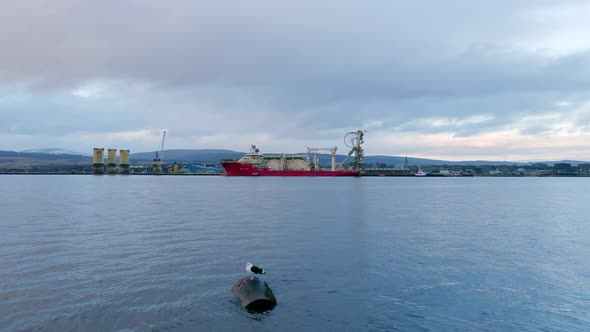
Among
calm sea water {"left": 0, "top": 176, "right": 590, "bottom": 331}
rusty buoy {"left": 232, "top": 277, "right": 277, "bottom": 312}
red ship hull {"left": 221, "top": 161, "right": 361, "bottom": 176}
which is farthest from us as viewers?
red ship hull {"left": 221, "top": 161, "right": 361, "bottom": 176}

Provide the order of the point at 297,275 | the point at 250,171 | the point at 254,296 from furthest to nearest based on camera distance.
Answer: the point at 250,171, the point at 297,275, the point at 254,296

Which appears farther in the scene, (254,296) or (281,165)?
(281,165)

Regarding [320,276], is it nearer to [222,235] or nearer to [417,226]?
[222,235]

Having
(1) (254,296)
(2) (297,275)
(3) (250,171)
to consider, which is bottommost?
(2) (297,275)

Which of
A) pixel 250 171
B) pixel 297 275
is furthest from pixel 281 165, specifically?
pixel 297 275

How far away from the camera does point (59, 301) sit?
1280cm

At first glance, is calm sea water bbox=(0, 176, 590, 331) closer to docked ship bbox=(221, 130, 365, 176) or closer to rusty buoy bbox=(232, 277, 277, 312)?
rusty buoy bbox=(232, 277, 277, 312)

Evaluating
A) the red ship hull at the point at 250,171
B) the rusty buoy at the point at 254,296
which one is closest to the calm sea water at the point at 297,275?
the rusty buoy at the point at 254,296

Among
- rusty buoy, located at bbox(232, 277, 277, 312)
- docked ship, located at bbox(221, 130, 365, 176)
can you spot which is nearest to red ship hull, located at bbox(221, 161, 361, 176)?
docked ship, located at bbox(221, 130, 365, 176)

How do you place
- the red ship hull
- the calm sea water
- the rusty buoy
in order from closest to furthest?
1. the calm sea water
2. the rusty buoy
3. the red ship hull

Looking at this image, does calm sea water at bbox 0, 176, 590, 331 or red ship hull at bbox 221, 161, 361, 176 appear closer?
calm sea water at bbox 0, 176, 590, 331

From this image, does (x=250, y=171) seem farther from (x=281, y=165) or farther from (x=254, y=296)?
(x=254, y=296)

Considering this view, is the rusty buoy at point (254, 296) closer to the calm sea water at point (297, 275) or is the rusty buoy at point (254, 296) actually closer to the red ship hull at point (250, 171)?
the calm sea water at point (297, 275)

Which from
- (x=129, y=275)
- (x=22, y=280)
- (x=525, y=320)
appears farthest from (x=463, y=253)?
(x=22, y=280)
